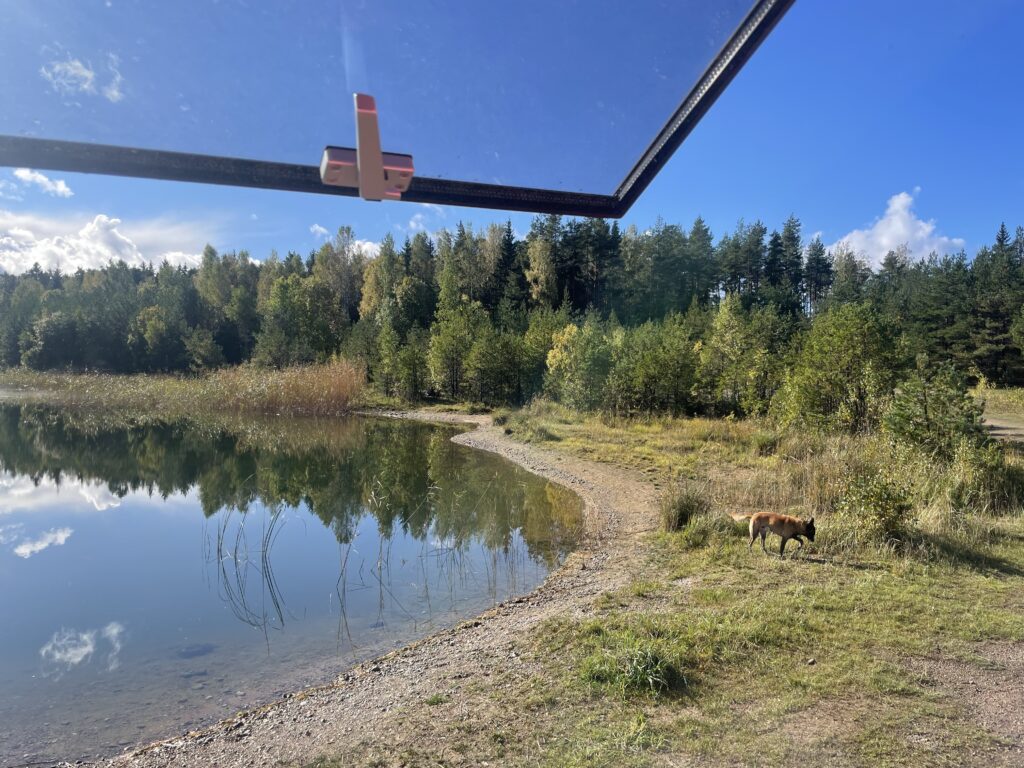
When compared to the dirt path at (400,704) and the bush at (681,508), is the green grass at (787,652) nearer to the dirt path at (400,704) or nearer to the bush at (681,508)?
the dirt path at (400,704)

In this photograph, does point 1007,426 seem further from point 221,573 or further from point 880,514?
point 221,573

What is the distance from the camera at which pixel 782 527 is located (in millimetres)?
7941

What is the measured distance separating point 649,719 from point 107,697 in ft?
18.9

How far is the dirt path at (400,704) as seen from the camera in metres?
4.62

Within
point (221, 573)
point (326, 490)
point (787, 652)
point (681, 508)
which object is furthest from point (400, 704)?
point (326, 490)

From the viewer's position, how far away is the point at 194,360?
52812 millimetres

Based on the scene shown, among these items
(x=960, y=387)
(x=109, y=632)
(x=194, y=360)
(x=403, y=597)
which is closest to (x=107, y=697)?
(x=109, y=632)

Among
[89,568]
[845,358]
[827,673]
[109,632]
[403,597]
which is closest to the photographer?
[827,673]

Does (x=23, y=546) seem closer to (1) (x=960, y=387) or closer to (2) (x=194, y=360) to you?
(1) (x=960, y=387)

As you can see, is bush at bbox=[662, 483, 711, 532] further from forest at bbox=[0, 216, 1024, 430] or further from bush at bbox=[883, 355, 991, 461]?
forest at bbox=[0, 216, 1024, 430]

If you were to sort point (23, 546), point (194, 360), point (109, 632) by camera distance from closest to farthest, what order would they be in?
point (109, 632) < point (23, 546) < point (194, 360)

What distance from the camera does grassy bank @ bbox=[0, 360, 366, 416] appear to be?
34688 millimetres

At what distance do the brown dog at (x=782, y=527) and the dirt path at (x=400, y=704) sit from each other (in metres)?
1.87

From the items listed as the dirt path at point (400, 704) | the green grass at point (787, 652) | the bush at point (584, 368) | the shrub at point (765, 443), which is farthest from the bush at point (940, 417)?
the bush at point (584, 368)
